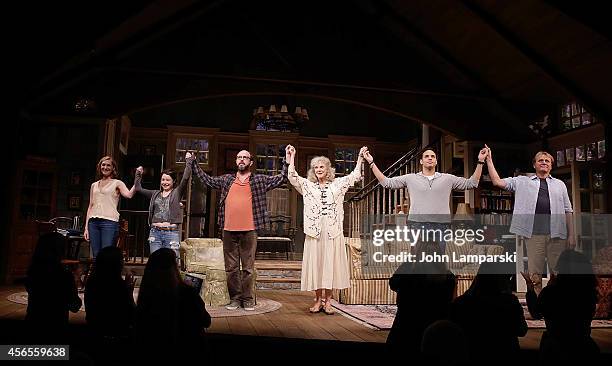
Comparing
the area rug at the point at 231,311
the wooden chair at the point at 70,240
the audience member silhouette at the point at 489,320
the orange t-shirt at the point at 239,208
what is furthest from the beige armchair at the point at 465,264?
the wooden chair at the point at 70,240

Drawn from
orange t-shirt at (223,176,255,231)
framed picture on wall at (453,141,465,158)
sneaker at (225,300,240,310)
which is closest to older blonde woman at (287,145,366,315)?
orange t-shirt at (223,176,255,231)

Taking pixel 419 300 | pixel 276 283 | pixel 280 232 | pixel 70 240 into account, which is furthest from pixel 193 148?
pixel 419 300

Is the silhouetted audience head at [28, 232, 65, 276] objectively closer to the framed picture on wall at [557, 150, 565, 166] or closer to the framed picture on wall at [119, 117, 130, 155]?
the framed picture on wall at [557, 150, 565, 166]

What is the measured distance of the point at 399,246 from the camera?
638 cm

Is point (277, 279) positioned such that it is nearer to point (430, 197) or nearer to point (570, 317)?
point (430, 197)

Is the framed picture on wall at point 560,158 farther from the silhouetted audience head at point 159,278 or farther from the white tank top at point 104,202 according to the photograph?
the silhouetted audience head at point 159,278

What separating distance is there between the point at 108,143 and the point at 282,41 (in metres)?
3.53

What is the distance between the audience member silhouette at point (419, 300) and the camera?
225 centimetres

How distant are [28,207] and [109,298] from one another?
6342mm

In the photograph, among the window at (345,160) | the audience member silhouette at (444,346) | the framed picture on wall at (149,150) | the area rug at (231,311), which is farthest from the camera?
the window at (345,160)

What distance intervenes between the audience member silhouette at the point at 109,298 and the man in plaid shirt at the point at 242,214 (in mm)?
2130

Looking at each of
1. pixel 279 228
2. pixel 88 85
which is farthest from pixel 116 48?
pixel 279 228

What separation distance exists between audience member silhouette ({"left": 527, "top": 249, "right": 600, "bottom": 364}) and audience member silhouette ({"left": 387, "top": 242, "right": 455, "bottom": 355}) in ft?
1.47

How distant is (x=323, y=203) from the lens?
468 cm
